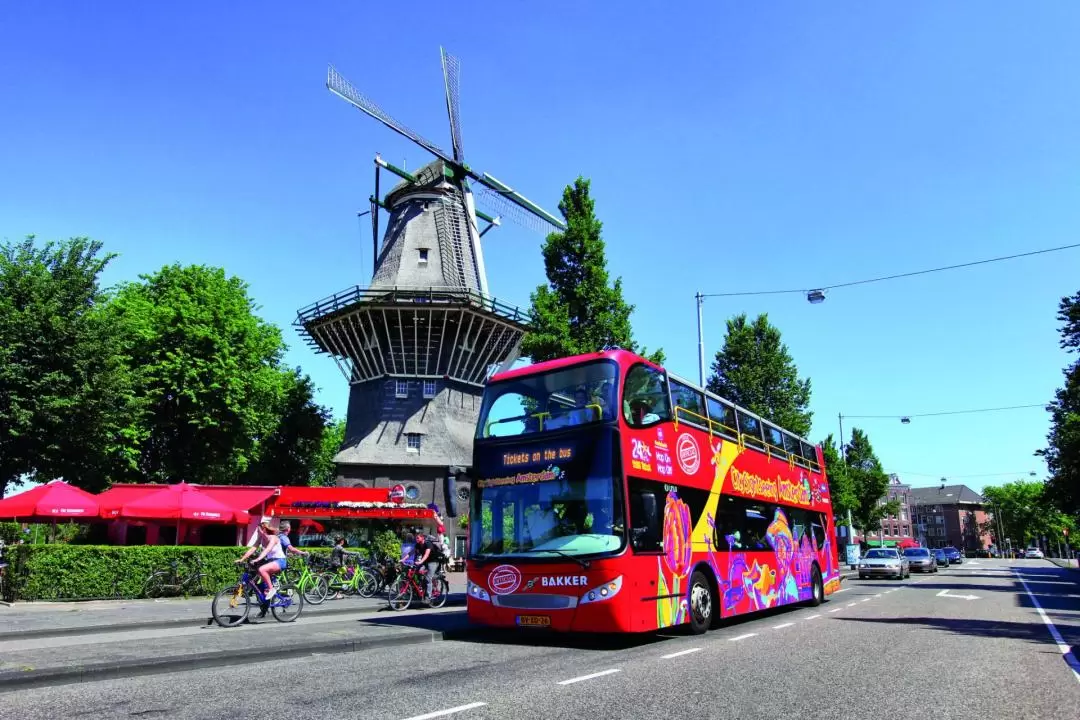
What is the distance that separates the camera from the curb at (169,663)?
23.8 ft

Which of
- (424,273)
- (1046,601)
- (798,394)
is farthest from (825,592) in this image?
(424,273)

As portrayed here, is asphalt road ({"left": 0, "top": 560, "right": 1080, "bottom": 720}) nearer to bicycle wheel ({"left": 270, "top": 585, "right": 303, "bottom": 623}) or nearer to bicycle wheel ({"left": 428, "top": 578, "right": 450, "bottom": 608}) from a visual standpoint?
bicycle wheel ({"left": 270, "top": 585, "right": 303, "bottom": 623})

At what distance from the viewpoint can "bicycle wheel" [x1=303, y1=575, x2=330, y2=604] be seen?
16102 mm

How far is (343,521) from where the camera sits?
3053 cm

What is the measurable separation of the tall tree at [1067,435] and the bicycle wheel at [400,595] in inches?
1037

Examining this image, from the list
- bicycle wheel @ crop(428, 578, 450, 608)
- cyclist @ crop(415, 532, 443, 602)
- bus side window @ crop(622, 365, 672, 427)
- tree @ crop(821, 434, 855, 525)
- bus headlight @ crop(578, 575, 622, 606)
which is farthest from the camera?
tree @ crop(821, 434, 855, 525)

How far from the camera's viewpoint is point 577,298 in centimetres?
2841

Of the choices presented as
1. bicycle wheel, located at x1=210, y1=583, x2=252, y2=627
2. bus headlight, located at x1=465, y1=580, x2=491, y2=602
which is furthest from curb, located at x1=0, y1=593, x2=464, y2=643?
bus headlight, located at x1=465, y1=580, x2=491, y2=602

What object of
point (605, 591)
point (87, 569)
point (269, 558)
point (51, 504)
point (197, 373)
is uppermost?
point (197, 373)

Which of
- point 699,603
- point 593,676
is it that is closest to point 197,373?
point 699,603

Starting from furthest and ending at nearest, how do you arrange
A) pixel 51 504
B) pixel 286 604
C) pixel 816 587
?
pixel 51 504, pixel 816 587, pixel 286 604

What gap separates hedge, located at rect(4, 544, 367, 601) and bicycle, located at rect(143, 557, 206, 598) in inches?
2.9

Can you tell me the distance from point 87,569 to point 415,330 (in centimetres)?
2188

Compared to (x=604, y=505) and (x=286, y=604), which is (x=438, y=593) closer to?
(x=286, y=604)
